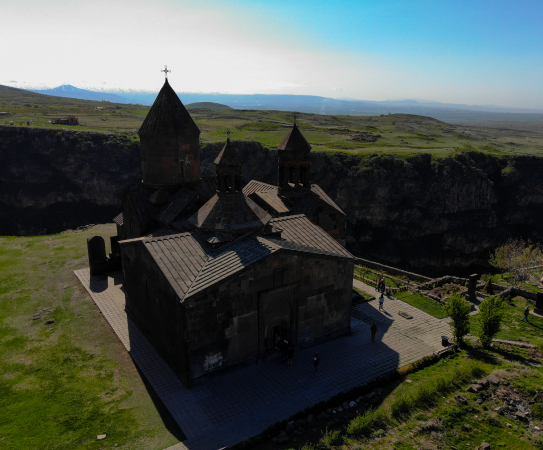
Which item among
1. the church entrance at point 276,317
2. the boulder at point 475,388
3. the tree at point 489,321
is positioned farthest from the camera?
the tree at point 489,321

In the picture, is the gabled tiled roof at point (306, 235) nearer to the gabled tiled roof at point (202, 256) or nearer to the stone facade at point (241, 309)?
the gabled tiled roof at point (202, 256)

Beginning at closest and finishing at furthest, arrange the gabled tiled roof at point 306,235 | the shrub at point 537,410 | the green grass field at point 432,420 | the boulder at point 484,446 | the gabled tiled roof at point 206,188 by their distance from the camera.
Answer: the boulder at point 484,446 → the green grass field at point 432,420 → the shrub at point 537,410 → the gabled tiled roof at point 306,235 → the gabled tiled roof at point 206,188

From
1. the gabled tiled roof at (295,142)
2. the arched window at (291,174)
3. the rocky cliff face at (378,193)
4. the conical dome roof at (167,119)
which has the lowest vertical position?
the rocky cliff face at (378,193)

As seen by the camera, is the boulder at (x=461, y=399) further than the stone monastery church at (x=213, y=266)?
No

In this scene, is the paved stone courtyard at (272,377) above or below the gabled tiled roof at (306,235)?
below

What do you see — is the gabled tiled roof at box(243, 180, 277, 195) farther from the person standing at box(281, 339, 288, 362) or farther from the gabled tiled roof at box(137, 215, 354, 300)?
the person standing at box(281, 339, 288, 362)

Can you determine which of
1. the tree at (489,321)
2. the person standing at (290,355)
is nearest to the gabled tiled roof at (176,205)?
the person standing at (290,355)

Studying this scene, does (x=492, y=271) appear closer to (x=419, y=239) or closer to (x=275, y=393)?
(x=419, y=239)
